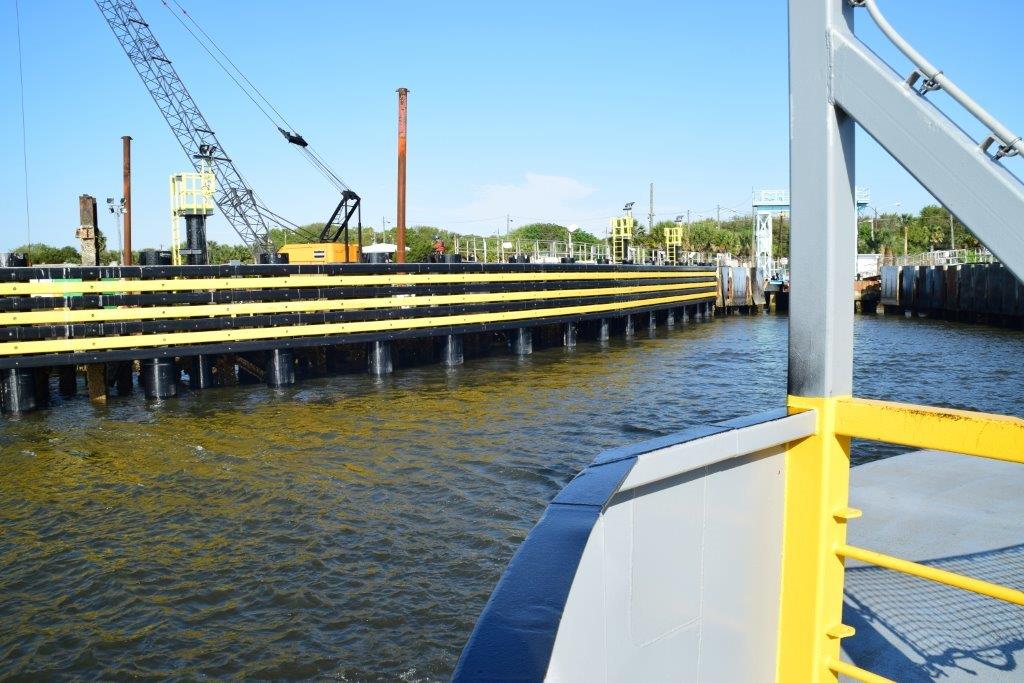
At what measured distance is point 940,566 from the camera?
4.59 m

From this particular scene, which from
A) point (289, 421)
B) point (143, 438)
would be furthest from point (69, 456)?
point (289, 421)

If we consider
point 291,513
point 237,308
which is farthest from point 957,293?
point 291,513

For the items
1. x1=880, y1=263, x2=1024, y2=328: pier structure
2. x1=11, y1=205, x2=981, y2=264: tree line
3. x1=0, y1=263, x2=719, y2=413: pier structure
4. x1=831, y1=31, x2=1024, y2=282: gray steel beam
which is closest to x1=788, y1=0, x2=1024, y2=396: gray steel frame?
x1=831, y1=31, x2=1024, y2=282: gray steel beam

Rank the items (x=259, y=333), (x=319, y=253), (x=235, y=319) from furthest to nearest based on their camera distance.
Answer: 1. (x=319, y=253)
2. (x=259, y=333)
3. (x=235, y=319)

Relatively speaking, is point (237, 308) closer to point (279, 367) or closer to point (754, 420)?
point (279, 367)

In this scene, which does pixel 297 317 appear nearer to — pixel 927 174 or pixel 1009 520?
pixel 1009 520

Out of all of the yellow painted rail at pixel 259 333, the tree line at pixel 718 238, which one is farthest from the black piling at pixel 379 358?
the tree line at pixel 718 238

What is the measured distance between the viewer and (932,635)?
3.83m

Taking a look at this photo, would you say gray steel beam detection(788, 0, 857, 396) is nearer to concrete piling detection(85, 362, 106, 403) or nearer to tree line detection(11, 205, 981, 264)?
concrete piling detection(85, 362, 106, 403)

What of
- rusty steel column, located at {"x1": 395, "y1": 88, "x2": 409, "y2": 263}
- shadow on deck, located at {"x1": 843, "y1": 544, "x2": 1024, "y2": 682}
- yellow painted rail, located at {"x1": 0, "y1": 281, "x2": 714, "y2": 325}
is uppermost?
rusty steel column, located at {"x1": 395, "y1": 88, "x2": 409, "y2": 263}

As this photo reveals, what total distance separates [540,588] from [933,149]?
5.35 feet

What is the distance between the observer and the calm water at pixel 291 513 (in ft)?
14.6

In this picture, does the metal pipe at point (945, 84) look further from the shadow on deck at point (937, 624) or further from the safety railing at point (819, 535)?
the shadow on deck at point (937, 624)

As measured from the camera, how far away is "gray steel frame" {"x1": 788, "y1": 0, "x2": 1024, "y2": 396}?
7.28 ft
